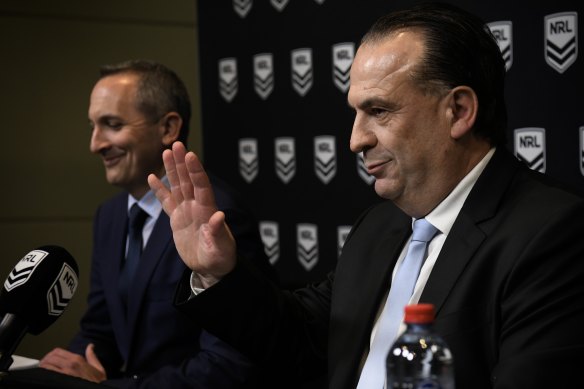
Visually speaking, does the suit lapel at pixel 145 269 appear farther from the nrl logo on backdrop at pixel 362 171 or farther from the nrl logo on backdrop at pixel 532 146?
the nrl logo on backdrop at pixel 532 146

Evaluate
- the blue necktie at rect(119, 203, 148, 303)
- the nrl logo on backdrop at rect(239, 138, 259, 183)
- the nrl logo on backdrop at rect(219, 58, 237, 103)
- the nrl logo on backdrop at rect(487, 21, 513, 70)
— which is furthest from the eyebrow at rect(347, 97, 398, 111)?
the nrl logo on backdrop at rect(219, 58, 237, 103)

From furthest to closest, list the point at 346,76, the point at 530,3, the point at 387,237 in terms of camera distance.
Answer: the point at 346,76, the point at 530,3, the point at 387,237

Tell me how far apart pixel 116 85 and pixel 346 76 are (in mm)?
920

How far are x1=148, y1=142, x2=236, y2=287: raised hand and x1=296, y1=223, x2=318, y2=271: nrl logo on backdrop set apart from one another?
1674 millimetres

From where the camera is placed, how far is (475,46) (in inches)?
72.4

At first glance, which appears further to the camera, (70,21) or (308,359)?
(70,21)

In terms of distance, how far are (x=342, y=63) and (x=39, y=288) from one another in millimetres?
1955

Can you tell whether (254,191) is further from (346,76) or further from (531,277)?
(531,277)

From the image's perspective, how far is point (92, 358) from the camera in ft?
9.19

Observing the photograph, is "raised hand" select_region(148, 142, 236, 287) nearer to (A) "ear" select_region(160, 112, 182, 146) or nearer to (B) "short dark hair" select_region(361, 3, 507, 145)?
(B) "short dark hair" select_region(361, 3, 507, 145)

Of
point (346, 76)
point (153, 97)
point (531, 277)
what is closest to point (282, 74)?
point (346, 76)

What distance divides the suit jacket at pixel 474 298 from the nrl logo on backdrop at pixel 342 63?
132cm

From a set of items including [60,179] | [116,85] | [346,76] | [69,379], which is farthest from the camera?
[60,179]

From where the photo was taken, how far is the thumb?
9.04 feet
